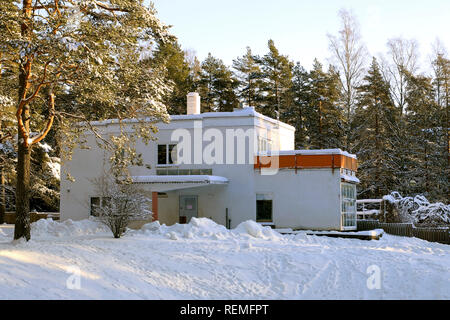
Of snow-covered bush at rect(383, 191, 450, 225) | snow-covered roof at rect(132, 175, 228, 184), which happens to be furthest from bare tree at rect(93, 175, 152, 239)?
snow-covered bush at rect(383, 191, 450, 225)

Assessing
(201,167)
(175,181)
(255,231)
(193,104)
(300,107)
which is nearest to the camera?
(255,231)

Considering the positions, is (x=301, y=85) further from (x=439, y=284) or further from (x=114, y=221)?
(x=439, y=284)

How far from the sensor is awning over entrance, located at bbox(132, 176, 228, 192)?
2411 centimetres

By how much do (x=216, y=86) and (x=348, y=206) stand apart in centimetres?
2264

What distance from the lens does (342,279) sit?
13961 millimetres

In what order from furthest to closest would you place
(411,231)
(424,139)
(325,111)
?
(325,111) < (424,139) < (411,231)

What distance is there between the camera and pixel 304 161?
24.5 meters

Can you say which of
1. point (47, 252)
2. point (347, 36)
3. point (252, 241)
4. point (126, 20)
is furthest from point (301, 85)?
point (47, 252)

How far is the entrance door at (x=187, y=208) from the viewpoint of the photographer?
86.4ft

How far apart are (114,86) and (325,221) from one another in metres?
12.7

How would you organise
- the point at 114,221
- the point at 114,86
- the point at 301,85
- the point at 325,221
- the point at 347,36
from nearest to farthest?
the point at 114,86 → the point at 114,221 → the point at 325,221 → the point at 347,36 → the point at 301,85

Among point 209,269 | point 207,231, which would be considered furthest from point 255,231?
point 209,269

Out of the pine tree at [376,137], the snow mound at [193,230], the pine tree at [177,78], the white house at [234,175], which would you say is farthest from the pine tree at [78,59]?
the pine tree at [177,78]

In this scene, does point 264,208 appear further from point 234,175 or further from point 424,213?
point 424,213
